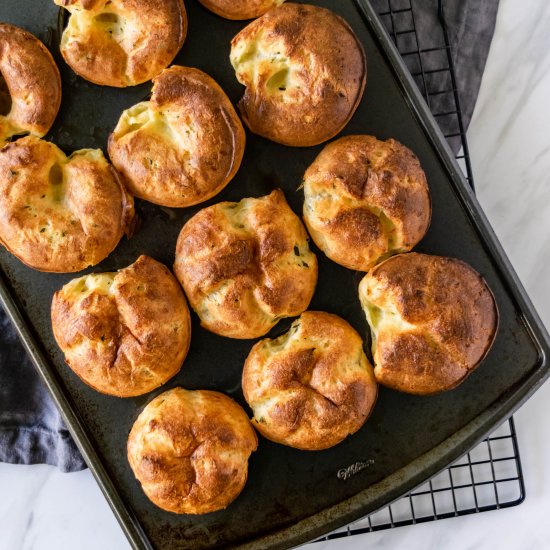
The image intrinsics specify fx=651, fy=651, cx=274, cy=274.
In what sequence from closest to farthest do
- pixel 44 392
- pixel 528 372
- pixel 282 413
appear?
pixel 282 413 → pixel 528 372 → pixel 44 392

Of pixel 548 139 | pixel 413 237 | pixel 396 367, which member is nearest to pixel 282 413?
pixel 396 367

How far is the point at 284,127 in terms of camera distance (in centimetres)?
233

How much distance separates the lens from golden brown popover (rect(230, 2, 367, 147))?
2.28 metres

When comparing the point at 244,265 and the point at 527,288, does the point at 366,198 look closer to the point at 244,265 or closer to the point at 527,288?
the point at 244,265

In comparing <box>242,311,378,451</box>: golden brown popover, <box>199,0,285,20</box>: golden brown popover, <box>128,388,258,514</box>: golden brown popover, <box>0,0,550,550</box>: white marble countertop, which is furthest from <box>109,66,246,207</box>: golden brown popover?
<box>0,0,550,550</box>: white marble countertop

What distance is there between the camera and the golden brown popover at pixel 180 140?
2.29 m

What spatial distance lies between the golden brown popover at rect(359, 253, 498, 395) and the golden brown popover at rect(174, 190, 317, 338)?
0.97 ft

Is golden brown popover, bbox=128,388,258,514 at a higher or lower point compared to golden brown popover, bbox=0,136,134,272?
lower

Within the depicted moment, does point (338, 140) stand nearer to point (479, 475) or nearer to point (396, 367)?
point (396, 367)

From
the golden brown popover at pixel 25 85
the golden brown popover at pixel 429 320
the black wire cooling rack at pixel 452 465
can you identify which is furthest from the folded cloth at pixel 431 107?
the golden brown popover at pixel 25 85

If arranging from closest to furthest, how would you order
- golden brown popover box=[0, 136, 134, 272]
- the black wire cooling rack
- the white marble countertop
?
golden brown popover box=[0, 136, 134, 272] < the black wire cooling rack < the white marble countertop

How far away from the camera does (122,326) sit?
230 centimetres

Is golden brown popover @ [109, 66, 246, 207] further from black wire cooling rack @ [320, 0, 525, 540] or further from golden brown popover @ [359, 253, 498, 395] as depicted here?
black wire cooling rack @ [320, 0, 525, 540]

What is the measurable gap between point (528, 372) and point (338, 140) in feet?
3.72
